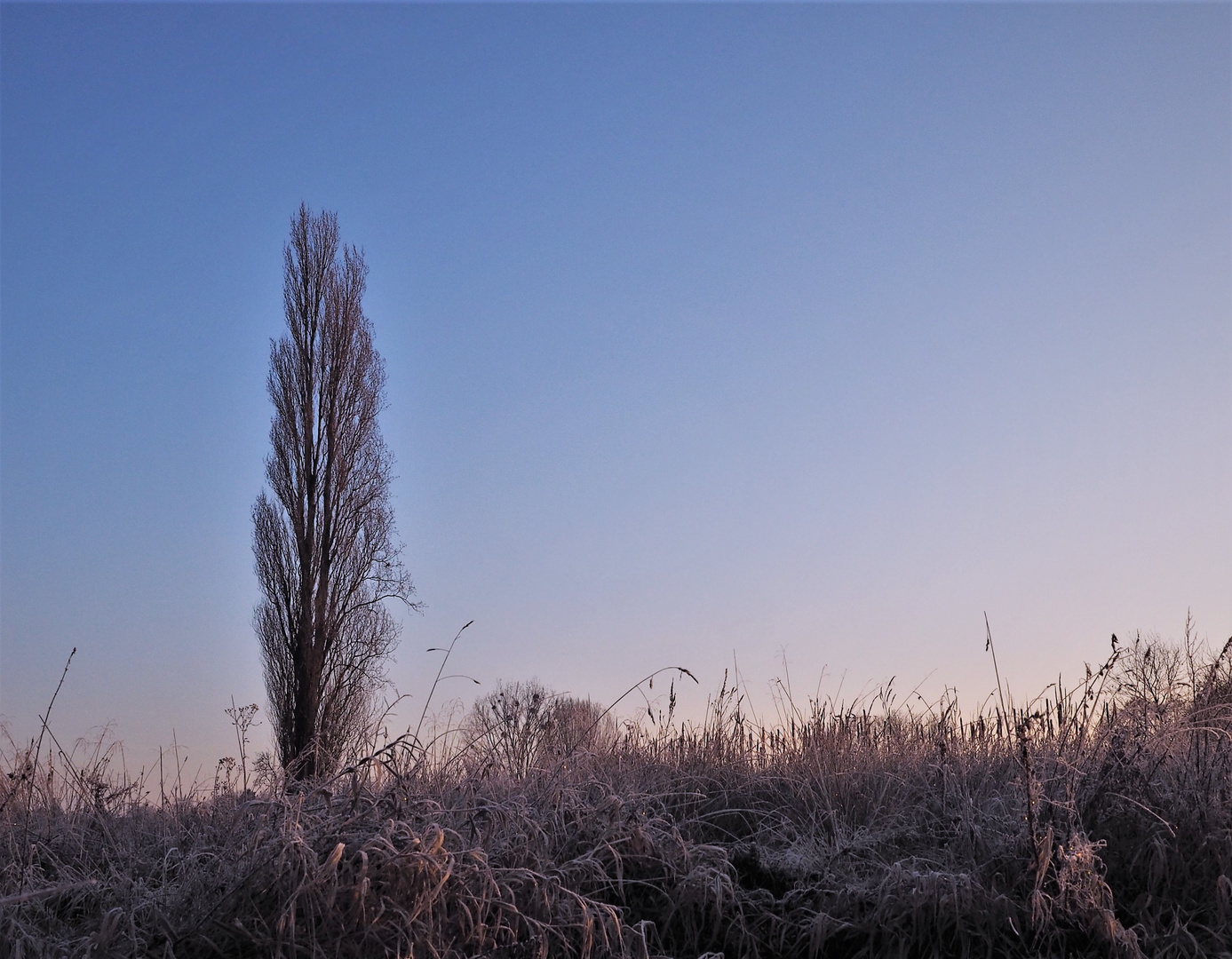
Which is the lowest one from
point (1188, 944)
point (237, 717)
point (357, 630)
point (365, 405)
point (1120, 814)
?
point (1188, 944)

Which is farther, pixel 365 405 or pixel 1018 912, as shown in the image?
pixel 365 405

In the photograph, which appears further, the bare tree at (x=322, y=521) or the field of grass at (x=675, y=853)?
the bare tree at (x=322, y=521)

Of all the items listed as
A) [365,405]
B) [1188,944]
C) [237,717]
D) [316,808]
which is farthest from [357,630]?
[1188,944]

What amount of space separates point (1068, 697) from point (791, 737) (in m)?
1.32

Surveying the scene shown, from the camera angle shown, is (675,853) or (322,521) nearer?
(675,853)

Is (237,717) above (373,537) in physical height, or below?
below

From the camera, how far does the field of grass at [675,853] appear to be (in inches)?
115

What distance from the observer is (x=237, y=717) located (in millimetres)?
4777

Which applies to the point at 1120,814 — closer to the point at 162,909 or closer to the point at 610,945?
the point at 610,945

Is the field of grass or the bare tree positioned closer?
the field of grass

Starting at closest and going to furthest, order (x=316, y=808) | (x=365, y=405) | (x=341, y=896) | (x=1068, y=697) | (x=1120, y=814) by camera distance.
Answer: (x=341, y=896), (x=316, y=808), (x=1120, y=814), (x=1068, y=697), (x=365, y=405)

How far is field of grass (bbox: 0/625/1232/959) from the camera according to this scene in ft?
9.57

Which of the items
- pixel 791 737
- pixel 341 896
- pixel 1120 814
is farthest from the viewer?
pixel 791 737

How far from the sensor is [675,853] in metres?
3.51
